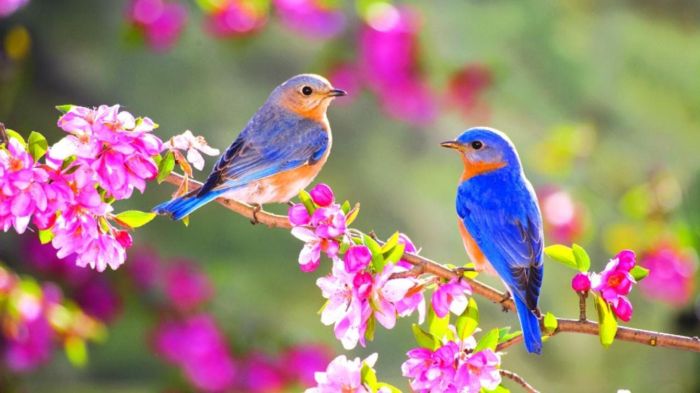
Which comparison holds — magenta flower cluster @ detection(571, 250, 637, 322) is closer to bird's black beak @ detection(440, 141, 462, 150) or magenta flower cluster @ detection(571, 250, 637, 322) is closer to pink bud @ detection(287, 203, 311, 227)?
pink bud @ detection(287, 203, 311, 227)

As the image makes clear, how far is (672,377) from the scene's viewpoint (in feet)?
22.0

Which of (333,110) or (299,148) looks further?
(333,110)

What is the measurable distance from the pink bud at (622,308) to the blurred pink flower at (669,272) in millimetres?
3398

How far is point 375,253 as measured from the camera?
220 centimetres

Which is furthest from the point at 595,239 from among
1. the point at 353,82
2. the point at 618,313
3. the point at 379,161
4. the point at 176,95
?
the point at 618,313

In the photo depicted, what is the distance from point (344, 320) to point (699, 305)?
4.77 metres

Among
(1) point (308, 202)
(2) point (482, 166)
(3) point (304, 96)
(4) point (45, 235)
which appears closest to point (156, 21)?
(3) point (304, 96)

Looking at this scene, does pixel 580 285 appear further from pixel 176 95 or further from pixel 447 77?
pixel 176 95

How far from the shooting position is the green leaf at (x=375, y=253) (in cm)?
218

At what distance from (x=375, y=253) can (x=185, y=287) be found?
3678 millimetres

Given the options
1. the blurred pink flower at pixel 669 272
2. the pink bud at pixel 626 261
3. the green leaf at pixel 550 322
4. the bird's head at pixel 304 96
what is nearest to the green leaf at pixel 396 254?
the green leaf at pixel 550 322

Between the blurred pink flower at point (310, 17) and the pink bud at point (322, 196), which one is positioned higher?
the pink bud at point (322, 196)

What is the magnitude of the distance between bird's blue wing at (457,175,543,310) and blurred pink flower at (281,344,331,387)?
285 centimetres

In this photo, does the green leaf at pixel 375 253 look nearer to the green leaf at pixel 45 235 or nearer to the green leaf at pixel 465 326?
the green leaf at pixel 465 326
